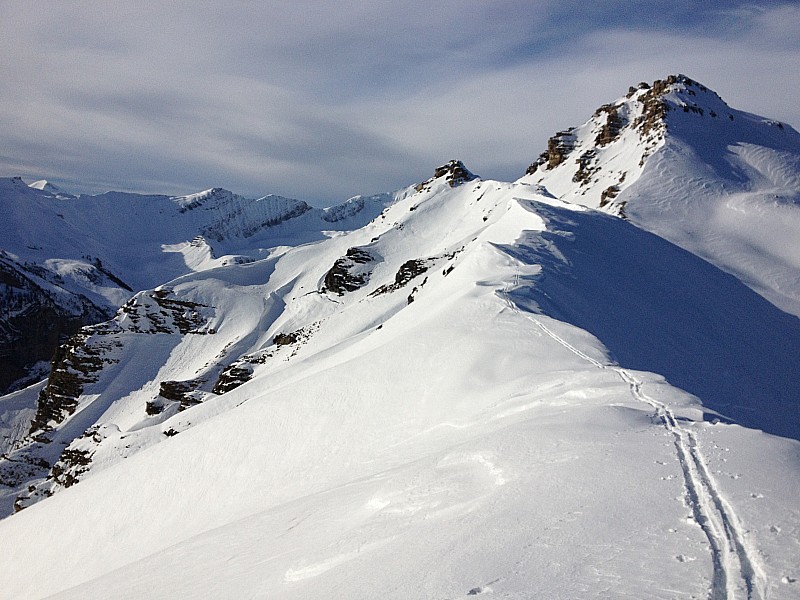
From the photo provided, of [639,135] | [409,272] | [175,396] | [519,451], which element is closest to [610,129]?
[639,135]

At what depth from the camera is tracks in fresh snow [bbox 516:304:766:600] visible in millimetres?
4277

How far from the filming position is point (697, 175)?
54.8 meters

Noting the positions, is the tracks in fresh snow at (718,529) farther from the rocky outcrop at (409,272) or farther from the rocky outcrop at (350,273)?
the rocky outcrop at (350,273)

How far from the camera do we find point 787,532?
490cm

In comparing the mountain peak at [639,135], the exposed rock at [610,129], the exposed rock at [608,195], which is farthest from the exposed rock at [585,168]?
the exposed rock at [608,195]

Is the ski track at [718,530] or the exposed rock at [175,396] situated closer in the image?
the ski track at [718,530]

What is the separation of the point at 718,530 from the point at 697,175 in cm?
6178

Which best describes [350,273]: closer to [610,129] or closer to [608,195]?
[608,195]

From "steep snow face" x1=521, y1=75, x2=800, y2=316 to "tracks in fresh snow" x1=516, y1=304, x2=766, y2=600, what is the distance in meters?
36.8

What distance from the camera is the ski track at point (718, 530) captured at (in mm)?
4277

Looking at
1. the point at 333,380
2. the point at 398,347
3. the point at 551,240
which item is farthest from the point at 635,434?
the point at 551,240

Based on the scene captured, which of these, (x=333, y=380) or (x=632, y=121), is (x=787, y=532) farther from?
(x=632, y=121)

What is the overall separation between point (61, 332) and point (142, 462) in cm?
13692

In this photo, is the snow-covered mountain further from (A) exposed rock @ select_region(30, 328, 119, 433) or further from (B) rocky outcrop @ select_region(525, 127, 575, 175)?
(B) rocky outcrop @ select_region(525, 127, 575, 175)
